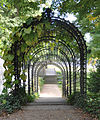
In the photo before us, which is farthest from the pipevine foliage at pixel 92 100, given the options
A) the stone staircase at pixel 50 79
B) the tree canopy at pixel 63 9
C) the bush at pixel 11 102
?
the stone staircase at pixel 50 79

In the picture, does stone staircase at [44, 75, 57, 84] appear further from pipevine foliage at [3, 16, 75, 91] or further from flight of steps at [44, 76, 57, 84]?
pipevine foliage at [3, 16, 75, 91]

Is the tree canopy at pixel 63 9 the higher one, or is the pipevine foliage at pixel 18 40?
the tree canopy at pixel 63 9

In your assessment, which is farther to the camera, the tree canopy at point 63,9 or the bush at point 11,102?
the bush at point 11,102

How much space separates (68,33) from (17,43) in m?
2.01

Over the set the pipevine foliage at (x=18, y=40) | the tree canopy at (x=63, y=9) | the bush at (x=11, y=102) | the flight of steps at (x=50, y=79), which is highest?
the tree canopy at (x=63, y=9)

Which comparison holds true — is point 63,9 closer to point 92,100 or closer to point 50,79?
point 92,100

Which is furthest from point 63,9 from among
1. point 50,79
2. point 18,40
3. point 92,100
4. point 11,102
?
point 50,79

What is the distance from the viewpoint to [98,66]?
6789 mm

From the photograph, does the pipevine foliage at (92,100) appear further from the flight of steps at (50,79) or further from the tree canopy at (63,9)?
the flight of steps at (50,79)

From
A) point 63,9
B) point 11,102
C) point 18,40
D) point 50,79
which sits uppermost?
point 63,9

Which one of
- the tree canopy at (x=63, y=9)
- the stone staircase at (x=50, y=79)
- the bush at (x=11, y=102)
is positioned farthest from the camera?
the stone staircase at (x=50, y=79)

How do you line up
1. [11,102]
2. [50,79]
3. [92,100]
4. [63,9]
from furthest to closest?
1. [50,79]
2. [63,9]
3. [11,102]
4. [92,100]

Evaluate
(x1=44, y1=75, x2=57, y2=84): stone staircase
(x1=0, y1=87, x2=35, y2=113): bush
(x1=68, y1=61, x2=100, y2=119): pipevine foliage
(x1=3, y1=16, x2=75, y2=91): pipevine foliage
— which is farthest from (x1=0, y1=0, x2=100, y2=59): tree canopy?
(x1=44, y1=75, x2=57, y2=84): stone staircase

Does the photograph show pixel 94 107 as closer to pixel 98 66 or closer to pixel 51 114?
pixel 51 114
